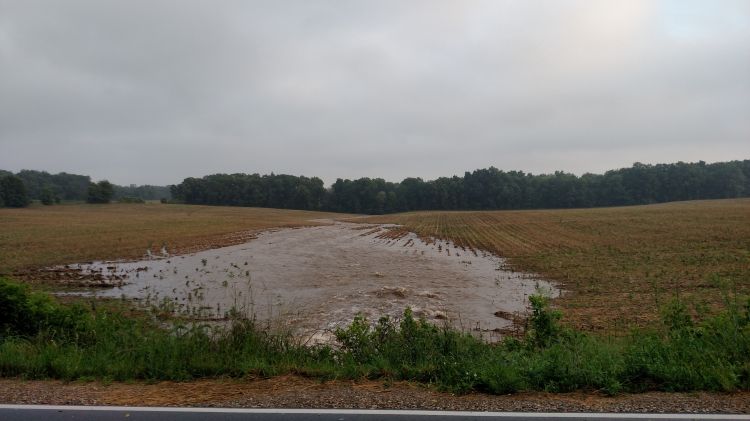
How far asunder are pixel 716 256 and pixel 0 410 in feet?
92.5

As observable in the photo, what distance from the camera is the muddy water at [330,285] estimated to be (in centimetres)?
1361

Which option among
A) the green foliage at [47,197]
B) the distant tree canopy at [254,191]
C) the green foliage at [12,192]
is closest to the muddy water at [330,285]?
the green foliage at [12,192]

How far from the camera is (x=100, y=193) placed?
114m

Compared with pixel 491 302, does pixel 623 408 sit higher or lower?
higher

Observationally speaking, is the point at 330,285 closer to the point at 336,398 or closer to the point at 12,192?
the point at 336,398

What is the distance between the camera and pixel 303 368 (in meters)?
6.03

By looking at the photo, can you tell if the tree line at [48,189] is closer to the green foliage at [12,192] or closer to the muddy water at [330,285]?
the green foliage at [12,192]

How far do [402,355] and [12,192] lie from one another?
11937 cm

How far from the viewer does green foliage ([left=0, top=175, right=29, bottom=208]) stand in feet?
317

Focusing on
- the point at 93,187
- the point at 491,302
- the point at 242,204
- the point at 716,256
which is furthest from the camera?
the point at 242,204

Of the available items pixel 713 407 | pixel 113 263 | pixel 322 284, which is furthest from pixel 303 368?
pixel 113 263

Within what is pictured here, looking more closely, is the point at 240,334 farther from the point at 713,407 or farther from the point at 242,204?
the point at 242,204

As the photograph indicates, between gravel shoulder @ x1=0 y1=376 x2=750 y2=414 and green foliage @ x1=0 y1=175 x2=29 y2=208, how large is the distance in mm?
116777

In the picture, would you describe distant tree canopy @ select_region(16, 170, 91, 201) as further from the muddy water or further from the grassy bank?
the grassy bank
